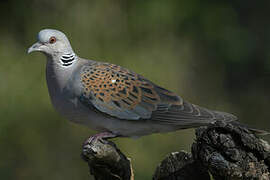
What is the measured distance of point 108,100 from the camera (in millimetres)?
3393

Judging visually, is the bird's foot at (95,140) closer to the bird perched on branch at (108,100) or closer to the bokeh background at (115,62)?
the bird perched on branch at (108,100)

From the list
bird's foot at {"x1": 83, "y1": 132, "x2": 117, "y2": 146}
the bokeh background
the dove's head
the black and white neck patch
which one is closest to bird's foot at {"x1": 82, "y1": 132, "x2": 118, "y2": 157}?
bird's foot at {"x1": 83, "y1": 132, "x2": 117, "y2": 146}

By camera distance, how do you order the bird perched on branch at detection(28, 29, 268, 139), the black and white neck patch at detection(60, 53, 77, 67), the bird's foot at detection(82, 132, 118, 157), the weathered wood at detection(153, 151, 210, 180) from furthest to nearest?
1. the black and white neck patch at detection(60, 53, 77, 67)
2. the bird perched on branch at detection(28, 29, 268, 139)
3. the weathered wood at detection(153, 151, 210, 180)
4. the bird's foot at detection(82, 132, 118, 157)

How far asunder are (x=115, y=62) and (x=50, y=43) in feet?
7.92

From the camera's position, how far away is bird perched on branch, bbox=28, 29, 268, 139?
335 cm

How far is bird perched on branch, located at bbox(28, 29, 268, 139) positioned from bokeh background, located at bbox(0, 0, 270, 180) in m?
2.05

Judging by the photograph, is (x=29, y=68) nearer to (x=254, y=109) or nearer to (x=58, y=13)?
(x=58, y=13)

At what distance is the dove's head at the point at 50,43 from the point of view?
342 centimetres

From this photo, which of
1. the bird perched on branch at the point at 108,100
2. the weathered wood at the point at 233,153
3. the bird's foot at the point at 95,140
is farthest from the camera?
the bird perched on branch at the point at 108,100

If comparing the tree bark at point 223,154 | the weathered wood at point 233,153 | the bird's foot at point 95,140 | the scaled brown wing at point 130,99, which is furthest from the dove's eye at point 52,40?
the weathered wood at point 233,153

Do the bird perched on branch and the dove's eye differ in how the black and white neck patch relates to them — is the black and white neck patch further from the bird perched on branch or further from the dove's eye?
the dove's eye

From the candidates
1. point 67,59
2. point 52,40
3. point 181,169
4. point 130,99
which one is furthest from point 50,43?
point 181,169

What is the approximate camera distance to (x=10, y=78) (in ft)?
18.6

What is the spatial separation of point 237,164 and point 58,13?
3.96m
